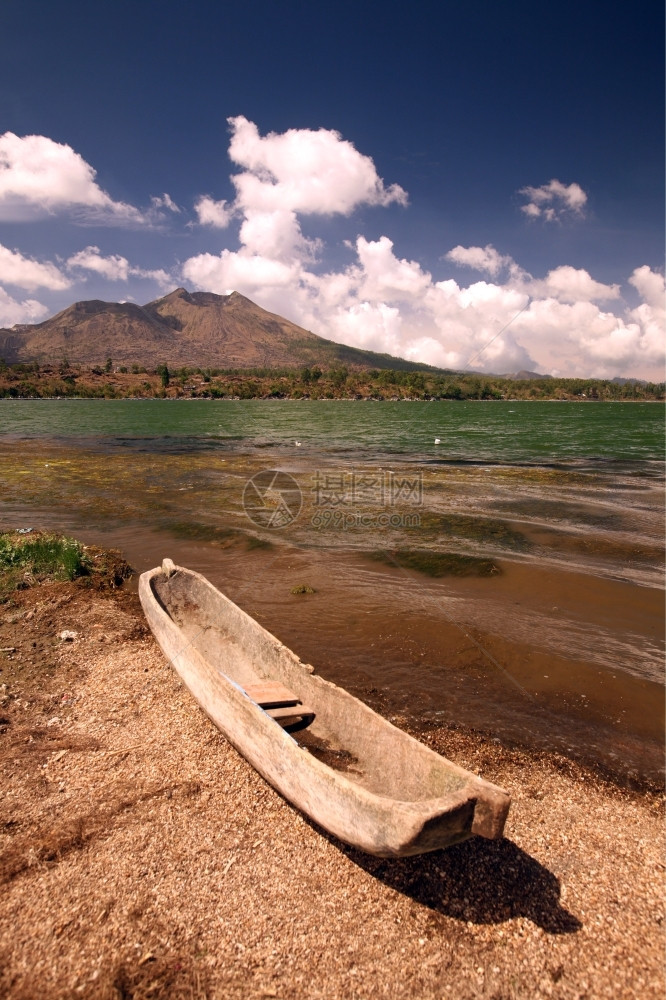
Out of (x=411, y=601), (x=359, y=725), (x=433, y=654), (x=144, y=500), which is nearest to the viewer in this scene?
(x=359, y=725)

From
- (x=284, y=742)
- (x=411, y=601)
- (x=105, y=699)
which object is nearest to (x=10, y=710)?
(x=105, y=699)

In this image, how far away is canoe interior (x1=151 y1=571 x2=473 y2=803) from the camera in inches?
195

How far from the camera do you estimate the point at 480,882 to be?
4.72 metres

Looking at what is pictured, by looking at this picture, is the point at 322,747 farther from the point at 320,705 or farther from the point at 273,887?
the point at 273,887

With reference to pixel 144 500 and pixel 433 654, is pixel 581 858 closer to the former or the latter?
pixel 433 654

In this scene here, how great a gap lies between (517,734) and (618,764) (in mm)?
1301

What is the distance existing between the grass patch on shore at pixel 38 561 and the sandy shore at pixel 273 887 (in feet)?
16.8

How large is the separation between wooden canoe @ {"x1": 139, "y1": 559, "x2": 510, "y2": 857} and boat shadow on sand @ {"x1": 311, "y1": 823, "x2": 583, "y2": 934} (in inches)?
26.5

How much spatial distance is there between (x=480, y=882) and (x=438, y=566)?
9546mm

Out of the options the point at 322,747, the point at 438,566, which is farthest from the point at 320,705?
the point at 438,566

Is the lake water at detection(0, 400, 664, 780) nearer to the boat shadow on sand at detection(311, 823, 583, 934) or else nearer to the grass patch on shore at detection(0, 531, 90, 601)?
the grass patch on shore at detection(0, 531, 90, 601)

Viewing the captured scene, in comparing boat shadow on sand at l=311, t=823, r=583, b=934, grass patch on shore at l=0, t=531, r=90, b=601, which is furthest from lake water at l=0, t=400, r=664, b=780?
boat shadow on sand at l=311, t=823, r=583, b=934

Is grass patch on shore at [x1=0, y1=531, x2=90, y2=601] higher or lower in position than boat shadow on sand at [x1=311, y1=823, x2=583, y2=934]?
higher

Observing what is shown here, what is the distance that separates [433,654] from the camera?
9.28m
